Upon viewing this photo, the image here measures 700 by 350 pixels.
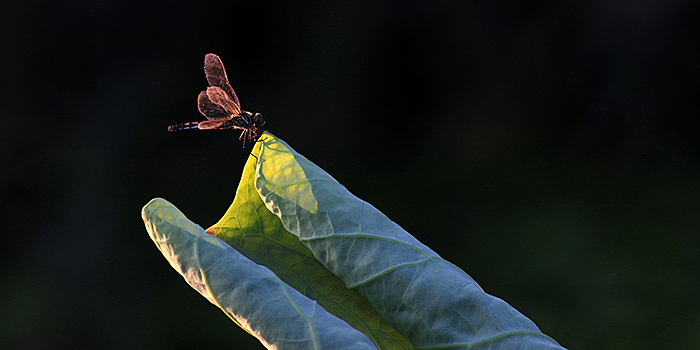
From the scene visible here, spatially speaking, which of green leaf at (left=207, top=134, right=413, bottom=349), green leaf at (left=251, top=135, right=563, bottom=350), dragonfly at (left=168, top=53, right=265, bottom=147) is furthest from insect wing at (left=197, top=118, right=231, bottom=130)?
green leaf at (left=251, top=135, right=563, bottom=350)

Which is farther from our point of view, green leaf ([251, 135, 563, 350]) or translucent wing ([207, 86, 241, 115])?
translucent wing ([207, 86, 241, 115])

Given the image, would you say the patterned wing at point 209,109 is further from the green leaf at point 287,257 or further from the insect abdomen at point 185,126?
the green leaf at point 287,257

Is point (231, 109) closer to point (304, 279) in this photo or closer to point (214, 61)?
point (214, 61)

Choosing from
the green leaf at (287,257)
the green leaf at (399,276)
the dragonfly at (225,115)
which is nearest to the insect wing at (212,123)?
the dragonfly at (225,115)

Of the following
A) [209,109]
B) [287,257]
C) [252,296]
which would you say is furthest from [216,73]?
[252,296]

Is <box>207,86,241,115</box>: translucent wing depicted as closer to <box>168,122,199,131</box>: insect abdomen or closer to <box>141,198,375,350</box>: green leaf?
<box>168,122,199,131</box>: insect abdomen

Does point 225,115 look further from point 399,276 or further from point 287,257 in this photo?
point 399,276
